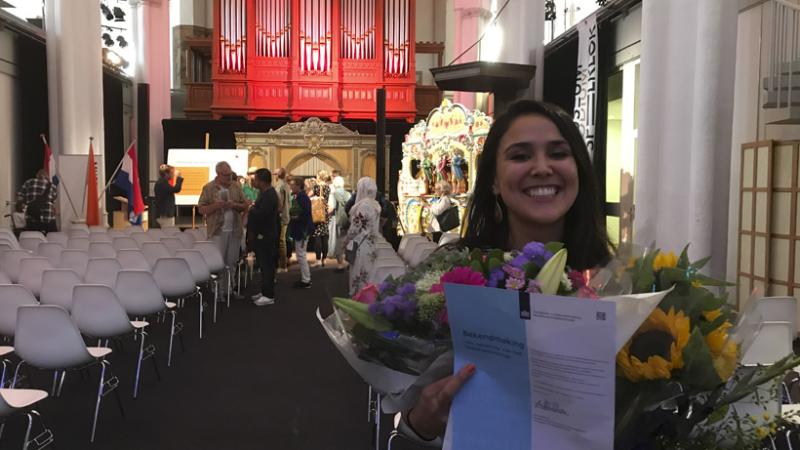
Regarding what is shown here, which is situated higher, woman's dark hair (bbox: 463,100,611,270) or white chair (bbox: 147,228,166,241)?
woman's dark hair (bbox: 463,100,611,270)

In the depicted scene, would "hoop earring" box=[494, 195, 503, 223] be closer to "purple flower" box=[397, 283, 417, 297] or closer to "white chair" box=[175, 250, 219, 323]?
"purple flower" box=[397, 283, 417, 297]

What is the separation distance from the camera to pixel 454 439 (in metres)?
1.09

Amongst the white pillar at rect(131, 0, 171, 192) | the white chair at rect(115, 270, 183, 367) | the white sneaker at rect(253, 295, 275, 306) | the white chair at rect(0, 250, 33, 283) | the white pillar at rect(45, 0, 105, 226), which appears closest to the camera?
the white chair at rect(115, 270, 183, 367)

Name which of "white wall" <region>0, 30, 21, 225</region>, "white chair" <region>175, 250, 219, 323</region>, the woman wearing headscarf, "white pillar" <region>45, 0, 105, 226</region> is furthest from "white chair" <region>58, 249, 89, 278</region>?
"white pillar" <region>45, 0, 105, 226</region>

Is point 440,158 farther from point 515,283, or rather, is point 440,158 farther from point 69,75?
point 515,283

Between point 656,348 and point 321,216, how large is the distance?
11.7 metres

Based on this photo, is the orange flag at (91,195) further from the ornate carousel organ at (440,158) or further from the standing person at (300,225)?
the ornate carousel organ at (440,158)

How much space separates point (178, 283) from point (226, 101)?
13.9 meters

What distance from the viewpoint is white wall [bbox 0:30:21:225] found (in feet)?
40.2

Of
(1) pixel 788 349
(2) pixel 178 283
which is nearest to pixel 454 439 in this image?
(1) pixel 788 349

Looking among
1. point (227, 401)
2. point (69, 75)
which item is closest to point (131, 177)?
point (69, 75)

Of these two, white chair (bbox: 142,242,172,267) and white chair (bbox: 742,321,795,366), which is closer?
white chair (bbox: 742,321,795,366)

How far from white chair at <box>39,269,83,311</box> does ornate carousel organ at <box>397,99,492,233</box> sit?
7.15 metres

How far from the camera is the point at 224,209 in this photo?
340 inches
